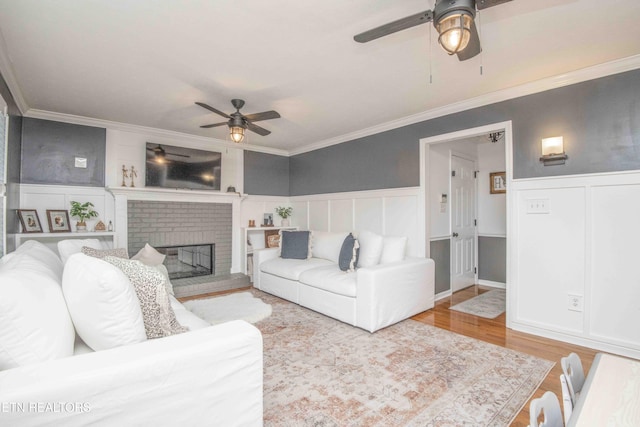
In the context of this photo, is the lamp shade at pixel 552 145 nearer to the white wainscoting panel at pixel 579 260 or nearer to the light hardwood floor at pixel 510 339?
the white wainscoting panel at pixel 579 260

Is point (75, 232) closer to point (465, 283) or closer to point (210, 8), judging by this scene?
point (210, 8)

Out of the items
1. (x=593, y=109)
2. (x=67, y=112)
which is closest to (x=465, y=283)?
(x=593, y=109)

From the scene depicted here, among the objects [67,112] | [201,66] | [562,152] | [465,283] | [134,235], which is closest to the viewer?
[201,66]

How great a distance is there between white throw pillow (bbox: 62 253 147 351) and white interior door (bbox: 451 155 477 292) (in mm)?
4190

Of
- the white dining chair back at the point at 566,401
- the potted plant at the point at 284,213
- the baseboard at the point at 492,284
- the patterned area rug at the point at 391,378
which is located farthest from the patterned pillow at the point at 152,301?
the baseboard at the point at 492,284

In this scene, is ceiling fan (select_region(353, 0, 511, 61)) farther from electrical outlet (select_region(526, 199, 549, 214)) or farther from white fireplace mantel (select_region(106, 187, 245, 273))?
white fireplace mantel (select_region(106, 187, 245, 273))

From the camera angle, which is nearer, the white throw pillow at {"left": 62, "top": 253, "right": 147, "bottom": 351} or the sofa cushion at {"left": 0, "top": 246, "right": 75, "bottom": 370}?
the sofa cushion at {"left": 0, "top": 246, "right": 75, "bottom": 370}

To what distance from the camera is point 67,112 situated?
12.5ft

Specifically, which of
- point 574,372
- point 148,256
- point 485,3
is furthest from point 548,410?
point 148,256

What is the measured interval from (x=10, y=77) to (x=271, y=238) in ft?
12.4

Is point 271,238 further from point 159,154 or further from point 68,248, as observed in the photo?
point 68,248

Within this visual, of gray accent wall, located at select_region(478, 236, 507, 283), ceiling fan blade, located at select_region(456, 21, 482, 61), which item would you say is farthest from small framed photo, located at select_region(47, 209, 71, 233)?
gray accent wall, located at select_region(478, 236, 507, 283)

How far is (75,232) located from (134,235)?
68cm

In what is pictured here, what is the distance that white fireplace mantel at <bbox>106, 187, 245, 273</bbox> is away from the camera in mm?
4211
